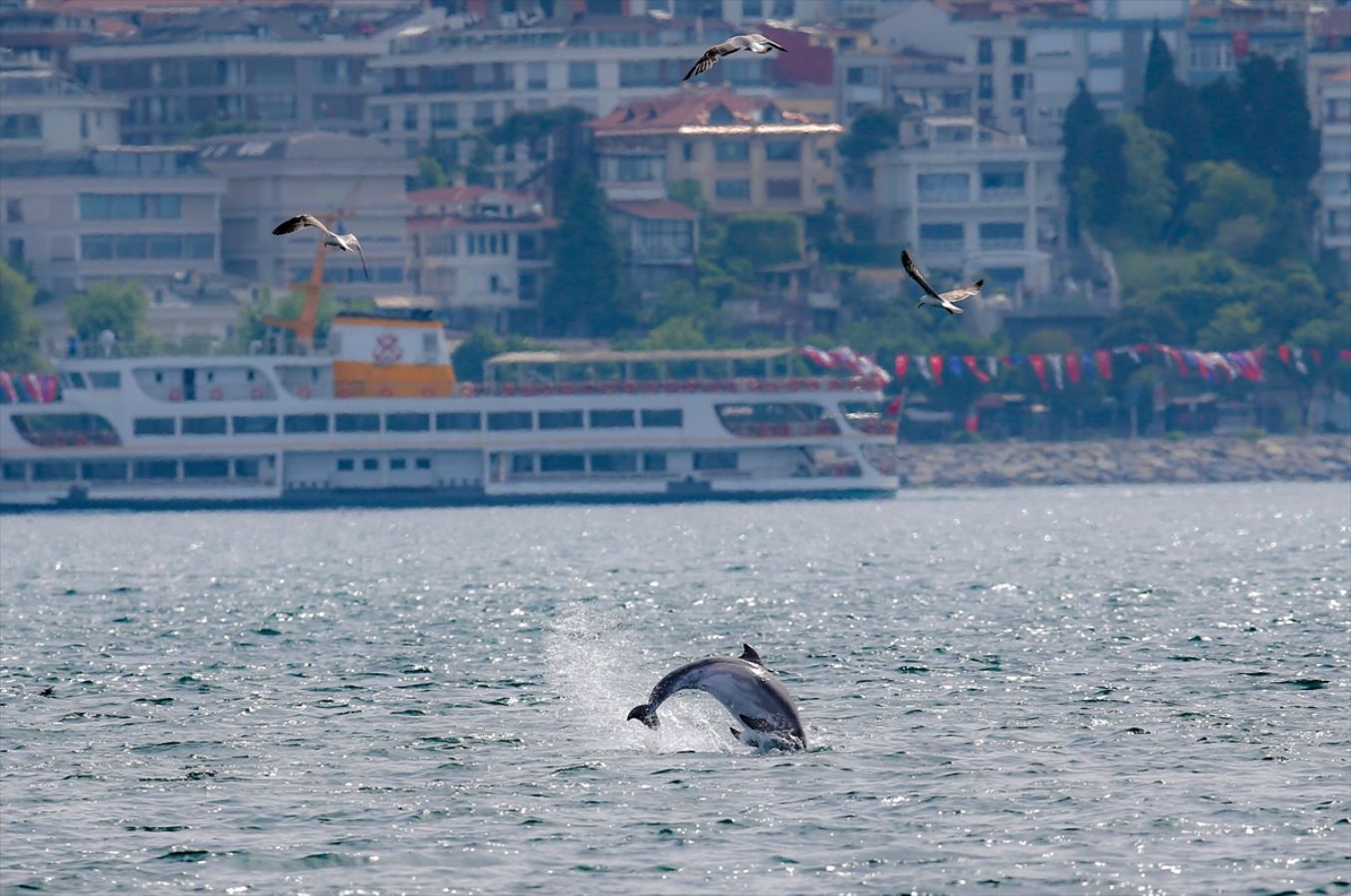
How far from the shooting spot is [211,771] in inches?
1734

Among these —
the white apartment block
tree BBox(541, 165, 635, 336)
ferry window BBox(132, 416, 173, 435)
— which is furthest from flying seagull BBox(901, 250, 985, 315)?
the white apartment block

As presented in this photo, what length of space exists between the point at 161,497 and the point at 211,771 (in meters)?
101

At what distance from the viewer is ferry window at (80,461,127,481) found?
472 ft

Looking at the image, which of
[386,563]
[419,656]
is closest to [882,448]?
[386,563]

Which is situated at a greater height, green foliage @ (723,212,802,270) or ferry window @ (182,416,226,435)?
green foliage @ (723,212,802,270)

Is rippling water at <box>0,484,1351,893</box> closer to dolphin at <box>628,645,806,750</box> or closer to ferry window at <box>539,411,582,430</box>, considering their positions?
dolphin at <box>628,645,806,750</box>

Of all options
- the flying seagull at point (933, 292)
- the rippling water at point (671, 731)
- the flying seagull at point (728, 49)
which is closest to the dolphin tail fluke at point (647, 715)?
the rippling water at point (671, 731)

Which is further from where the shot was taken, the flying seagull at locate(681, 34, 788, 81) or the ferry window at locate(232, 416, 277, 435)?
the ferry window at locate(232, 416, 277, 435)

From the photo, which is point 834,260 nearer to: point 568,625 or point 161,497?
point 161,497

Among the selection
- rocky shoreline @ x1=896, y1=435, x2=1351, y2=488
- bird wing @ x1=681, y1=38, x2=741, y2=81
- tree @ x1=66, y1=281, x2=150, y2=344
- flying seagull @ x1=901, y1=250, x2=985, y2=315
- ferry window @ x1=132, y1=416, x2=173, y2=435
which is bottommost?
rocky shoreline @ x1=896, y1=435, x2=1351, y2=488

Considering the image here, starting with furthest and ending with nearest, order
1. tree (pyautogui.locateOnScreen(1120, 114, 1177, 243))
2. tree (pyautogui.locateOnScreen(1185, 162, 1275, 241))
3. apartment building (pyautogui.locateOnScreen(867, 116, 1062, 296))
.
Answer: apartment building (pyautogui.locateOnScreen(867, 116, 1062, 296))
tree (pyautogui.locateOnScreen(1185, 162, 1275, 241))
tree (pyautogui.locateOnScreen(1120, 114, 1177, 243))

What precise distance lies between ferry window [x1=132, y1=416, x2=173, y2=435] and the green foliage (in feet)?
187

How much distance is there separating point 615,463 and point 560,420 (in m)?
2.97

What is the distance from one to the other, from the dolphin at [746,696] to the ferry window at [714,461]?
101174 mm
